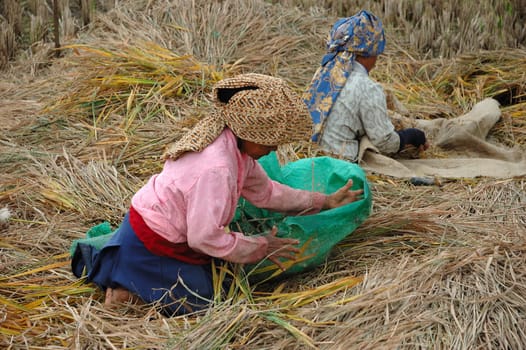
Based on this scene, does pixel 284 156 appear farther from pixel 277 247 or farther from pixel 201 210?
pixel 201 210

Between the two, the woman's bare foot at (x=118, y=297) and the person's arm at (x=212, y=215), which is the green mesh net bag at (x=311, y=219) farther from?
the woman's bare foot at (x=118, y=297)

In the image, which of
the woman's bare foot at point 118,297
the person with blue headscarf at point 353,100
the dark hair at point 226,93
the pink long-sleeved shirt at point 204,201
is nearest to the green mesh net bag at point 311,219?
the pink long-sleeved shirt at point 204,201

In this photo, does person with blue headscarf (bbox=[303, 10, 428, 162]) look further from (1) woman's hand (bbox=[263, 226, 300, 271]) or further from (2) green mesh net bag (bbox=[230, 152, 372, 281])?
(1) woman's hand (bbox=[263, 226, 300, 271])

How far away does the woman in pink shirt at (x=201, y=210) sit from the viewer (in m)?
2.37

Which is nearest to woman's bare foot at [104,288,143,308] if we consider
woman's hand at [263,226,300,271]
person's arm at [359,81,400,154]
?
woman's hand at [263,226,300,271]

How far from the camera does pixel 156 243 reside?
250cm

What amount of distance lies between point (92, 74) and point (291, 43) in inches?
55.2

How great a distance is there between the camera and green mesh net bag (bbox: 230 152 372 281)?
8.82 ft

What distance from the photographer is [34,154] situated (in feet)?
12.4

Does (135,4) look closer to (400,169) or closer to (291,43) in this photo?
(291,43)

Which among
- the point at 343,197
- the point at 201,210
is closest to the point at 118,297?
the point at 201,210

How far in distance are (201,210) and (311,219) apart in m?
0.53

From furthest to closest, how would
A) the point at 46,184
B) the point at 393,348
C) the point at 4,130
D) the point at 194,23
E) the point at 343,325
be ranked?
1. the point at 194,23
2. the point at 4,130
3. the point at 46,184
4. the point at 343,325
5. the point at 393,348

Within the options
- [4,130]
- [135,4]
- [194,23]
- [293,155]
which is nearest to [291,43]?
[194,23]
